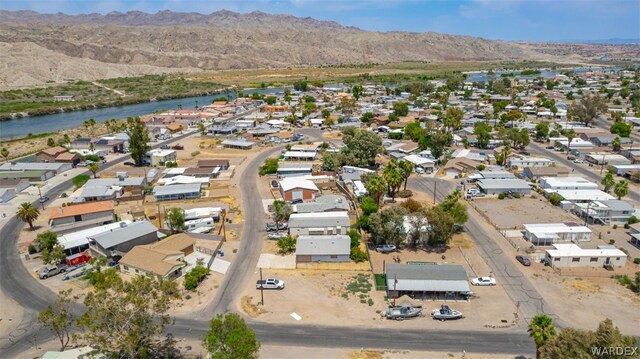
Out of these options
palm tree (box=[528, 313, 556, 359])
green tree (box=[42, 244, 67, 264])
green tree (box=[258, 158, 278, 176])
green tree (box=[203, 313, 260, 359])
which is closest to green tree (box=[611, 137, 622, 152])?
green tree (box=[258, 158, 278, 176])

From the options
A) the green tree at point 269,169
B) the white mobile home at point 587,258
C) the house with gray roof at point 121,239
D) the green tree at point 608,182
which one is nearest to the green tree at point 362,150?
the green tree at point 269,169

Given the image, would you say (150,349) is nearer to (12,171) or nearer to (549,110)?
(12,171)

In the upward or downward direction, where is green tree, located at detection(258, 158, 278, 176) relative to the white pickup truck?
upward

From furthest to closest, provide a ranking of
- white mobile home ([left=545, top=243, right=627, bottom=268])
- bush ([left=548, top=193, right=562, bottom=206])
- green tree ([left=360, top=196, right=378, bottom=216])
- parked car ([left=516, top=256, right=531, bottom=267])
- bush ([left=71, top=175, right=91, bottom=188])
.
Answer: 1. bush ([left=71, top=175, right=91, bottom=188])
2. bush ([left=548, top=193, right=562, bottom=206])
3. green tree ([left=360, top=196, right=378, bottom=216])
4. parked car ([left=516, top=256, right=531, bottom=267])
5. white mobile home ([left=545, top=243, right=627, bottom=268])

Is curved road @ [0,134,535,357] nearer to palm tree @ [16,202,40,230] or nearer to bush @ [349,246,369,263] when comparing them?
bush @ [349,246,369,263]

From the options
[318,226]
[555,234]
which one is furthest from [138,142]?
[555,234]

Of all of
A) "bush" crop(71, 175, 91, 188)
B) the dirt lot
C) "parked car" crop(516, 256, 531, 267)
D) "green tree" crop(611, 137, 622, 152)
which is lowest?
"parked car" crop(516, 256, 531, 267)
